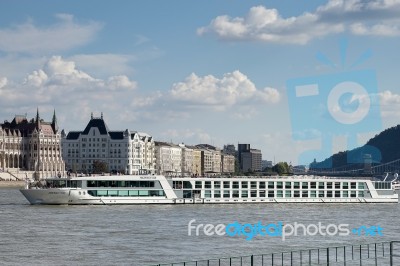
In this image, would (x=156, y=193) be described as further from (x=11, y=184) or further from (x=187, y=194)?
(x=11, y=184)

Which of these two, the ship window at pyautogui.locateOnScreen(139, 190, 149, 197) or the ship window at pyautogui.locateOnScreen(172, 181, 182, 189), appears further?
the ship window at pyautogui.locateOnScreen(172, 181, 182, 189)

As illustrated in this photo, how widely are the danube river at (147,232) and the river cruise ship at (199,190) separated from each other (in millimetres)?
2939

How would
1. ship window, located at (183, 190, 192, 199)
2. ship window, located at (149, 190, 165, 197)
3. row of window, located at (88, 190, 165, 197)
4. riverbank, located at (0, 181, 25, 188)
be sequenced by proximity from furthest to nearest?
riverbank, located at (0, 181, 25, 188) → ship window, located at (183, 190, 192, 199) → ship window, located at (149, 190, 165, 197) → row of window, located at (88, 190, 165, 197)

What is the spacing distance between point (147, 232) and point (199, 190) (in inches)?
1312

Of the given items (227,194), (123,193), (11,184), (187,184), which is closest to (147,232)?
(123,193)

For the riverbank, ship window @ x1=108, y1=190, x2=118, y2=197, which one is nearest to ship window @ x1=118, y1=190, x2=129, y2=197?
ship window @ x1=108, y1=190, x2=118, y2=197

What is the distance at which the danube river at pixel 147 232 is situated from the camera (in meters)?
39.4

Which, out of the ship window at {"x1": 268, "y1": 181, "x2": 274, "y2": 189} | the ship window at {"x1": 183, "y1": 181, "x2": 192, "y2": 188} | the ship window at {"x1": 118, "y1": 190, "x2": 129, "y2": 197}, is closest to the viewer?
the ship window at {"x1": 118, "y1": 190, "x2": 129, "y2": 197}

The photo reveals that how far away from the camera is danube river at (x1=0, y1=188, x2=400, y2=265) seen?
3938cm

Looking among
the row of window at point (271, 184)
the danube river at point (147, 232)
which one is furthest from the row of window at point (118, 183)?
the row of window at point (271, 184)

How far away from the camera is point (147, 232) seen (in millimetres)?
50844

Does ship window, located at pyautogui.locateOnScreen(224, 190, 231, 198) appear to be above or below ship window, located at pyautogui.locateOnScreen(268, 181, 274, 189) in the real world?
below

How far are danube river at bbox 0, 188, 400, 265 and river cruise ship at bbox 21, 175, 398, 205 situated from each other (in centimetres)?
294

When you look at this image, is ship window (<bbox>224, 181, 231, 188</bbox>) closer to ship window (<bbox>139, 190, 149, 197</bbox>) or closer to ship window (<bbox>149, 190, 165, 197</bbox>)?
ship window (<bbox>149, 190, 165, 197</bbox>)
